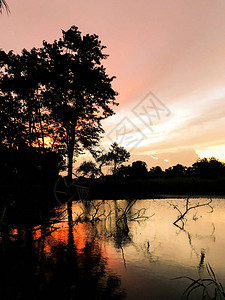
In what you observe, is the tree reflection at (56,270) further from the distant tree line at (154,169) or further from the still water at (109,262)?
the distant tree line at (154,169)

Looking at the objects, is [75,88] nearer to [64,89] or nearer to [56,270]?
[64,89]

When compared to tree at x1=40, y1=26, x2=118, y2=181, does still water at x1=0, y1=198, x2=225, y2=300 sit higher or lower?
lower

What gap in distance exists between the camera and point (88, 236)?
1141cm

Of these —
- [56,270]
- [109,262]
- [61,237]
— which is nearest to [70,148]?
[61,237]

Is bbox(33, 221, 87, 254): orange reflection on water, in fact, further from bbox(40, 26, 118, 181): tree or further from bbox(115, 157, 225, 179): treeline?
bbox(115, 157, 225, 179): treeline

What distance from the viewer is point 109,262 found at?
7809mm

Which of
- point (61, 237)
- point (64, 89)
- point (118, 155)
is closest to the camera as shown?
point (61, 237)

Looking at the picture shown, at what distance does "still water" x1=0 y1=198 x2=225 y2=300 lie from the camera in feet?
19.1

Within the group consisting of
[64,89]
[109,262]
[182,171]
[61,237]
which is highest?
[64,89]

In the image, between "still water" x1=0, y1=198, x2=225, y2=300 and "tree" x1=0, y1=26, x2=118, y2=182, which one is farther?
"tree" x1=0, y1=26, x2=118, y2=182

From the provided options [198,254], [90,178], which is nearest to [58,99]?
[90,178]

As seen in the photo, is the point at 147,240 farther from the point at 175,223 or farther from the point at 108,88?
the point at 108,88

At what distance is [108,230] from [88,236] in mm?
1722

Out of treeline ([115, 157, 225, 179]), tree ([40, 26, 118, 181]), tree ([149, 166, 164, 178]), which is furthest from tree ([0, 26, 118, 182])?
tree ([149, 166, 164, 178])
